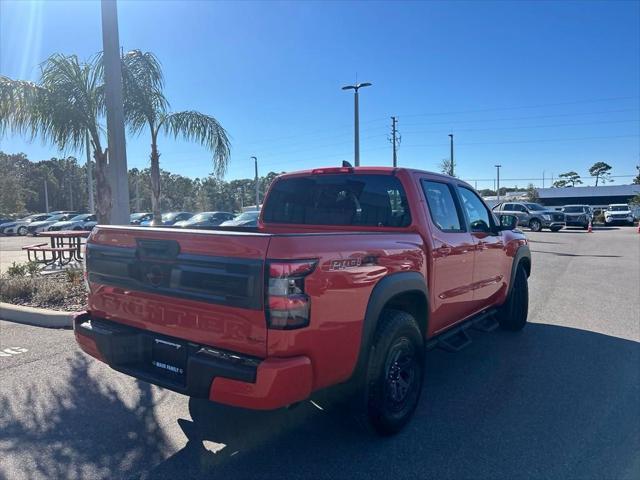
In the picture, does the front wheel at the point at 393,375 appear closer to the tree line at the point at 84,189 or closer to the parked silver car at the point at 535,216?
the parked silver car at the point at 535,216

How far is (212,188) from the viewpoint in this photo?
8162 cm

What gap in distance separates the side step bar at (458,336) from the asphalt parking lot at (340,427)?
0.33 metres

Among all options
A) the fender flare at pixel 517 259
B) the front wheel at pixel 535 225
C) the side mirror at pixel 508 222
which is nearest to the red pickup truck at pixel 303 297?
the side mirror at pixel 508 222

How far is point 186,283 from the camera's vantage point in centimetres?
285

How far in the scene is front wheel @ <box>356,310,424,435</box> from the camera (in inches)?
125

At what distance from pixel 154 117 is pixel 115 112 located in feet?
10.7

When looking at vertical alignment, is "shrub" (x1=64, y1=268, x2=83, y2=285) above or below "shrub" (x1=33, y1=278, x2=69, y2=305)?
above

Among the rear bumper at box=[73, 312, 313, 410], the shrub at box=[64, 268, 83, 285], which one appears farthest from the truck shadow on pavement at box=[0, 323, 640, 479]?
the shrub at box=[64, 268, 83, 285]

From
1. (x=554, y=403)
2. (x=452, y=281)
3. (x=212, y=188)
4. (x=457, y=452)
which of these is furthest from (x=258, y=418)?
(x=212, y=188)

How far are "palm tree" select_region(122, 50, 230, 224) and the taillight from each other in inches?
312

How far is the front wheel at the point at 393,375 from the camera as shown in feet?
10.4

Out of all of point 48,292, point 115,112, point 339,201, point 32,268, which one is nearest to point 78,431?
Answer: point 339,201

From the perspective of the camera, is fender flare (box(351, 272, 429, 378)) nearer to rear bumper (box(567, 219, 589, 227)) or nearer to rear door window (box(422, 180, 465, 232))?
rear door window (box(422, 180, 465, 232))

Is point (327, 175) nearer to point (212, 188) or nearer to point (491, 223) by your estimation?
point (491, 223)
